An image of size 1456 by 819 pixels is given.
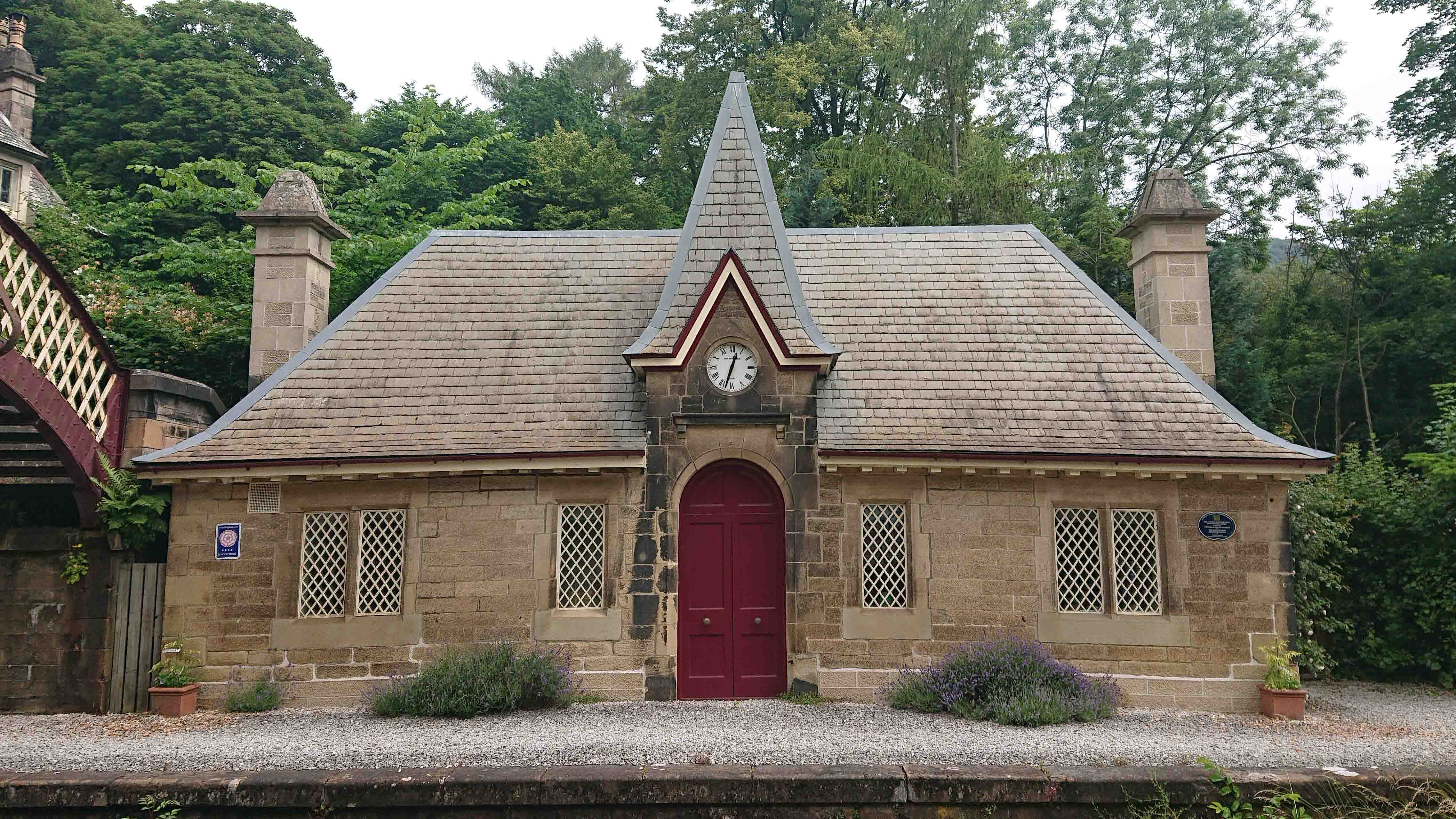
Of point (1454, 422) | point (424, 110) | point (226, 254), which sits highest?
point (424, 110)

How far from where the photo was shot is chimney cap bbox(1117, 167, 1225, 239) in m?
12.1

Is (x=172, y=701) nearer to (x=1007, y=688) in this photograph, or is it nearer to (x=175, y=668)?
(x=175, y=668)

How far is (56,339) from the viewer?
32.1 feet

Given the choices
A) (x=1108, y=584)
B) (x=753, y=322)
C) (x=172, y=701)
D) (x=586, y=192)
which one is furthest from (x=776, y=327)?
(x=586, y=192)

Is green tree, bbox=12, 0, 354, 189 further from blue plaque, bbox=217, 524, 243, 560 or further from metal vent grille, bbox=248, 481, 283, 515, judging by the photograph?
blue plaque, bbox=217, 524, 243, 560

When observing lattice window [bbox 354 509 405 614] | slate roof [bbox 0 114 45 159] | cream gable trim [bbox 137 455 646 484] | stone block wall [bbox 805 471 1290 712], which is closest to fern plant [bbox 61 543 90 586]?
cream gable trim [bbox 137 455 646 484]

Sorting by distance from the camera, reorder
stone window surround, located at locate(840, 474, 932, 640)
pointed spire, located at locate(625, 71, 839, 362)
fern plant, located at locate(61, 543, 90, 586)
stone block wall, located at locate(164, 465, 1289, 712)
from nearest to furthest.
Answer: fern plant, located at locate(61, 543, 90, 586) < stone block wall, located at locate(164, 465, 1289, 712) < stone window surround, located at locate(840, 474, 932, 640) < pointed spire, located at locate(625, 71, 839, 362)

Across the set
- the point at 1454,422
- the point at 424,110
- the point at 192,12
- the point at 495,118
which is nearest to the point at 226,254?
the point at 424,110

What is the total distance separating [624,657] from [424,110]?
18598 millimetres

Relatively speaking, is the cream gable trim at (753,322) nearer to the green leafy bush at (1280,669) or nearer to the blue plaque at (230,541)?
the blue plaque at (230,541)

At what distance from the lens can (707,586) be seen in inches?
418

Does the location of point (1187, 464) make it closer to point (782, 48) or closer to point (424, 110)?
point (424, 110)

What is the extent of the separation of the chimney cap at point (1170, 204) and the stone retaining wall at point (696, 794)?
25.4 feet

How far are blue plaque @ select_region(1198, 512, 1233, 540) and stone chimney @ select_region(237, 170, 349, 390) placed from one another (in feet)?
37.9
